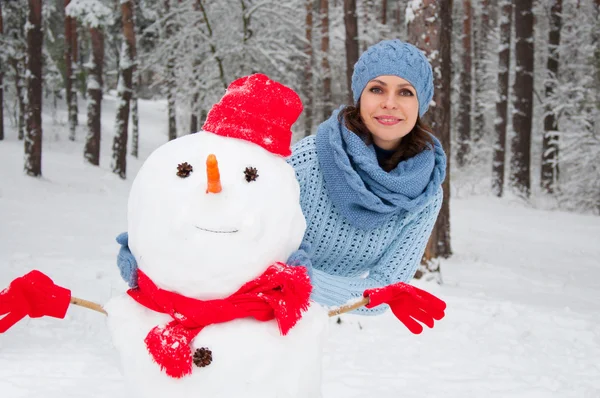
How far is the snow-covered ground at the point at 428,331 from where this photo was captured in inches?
Result: 143

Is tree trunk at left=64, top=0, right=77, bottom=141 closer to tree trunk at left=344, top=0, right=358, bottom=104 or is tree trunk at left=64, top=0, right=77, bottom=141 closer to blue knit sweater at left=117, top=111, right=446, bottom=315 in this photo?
tree trunk at left=344, top=0, right=358, bottom=104

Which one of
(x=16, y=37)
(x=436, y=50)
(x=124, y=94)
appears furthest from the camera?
(x=16, y=37)

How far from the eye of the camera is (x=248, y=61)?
41.5ft

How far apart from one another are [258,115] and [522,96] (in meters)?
12.5

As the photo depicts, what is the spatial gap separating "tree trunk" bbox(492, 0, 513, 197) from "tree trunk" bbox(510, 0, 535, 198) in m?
0.58

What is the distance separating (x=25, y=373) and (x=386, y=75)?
9.36ft

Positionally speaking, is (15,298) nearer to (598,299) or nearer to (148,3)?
(598,299)

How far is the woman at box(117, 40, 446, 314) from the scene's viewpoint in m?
2.15

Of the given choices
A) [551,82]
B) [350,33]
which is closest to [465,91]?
[551,82]

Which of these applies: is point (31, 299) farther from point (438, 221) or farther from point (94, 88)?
point (94, 88)

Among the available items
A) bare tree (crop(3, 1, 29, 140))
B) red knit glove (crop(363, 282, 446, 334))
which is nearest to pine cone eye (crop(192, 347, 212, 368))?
red knit glove (crop(363, 282, 446, 334))

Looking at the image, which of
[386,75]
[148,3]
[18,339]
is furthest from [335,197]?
[148,3]

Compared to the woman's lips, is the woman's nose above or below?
above

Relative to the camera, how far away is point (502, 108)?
46.2ft
